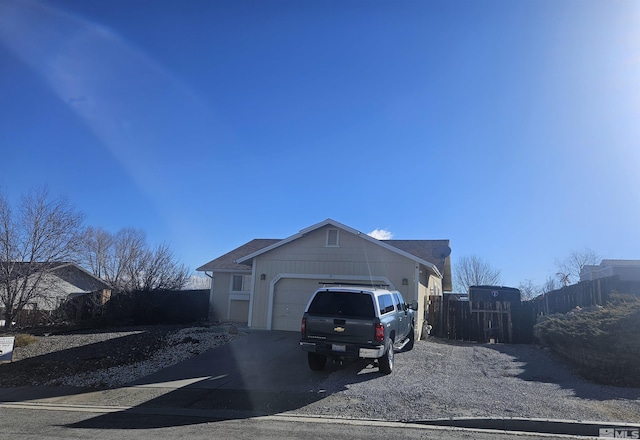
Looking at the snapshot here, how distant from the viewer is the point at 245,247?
26.4 metres

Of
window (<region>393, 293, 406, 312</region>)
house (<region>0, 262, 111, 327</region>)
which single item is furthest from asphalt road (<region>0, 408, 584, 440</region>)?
house (<region>0, 262, 111, 327</region>)

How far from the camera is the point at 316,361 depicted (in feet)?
33.9

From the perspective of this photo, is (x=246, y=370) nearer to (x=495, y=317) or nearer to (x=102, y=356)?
(x=102, y=356)

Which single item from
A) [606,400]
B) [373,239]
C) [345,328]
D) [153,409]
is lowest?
[153,409]

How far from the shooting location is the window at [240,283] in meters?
23.9

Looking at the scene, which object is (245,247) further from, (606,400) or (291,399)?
(606,400)

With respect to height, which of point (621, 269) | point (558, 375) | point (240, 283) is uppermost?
point (621, 269)

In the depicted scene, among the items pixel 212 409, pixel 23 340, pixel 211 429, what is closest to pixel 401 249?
pixel 212 409

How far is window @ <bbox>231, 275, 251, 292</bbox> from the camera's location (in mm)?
23927

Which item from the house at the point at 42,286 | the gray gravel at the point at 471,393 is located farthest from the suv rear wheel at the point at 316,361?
the house at the point at 42,286

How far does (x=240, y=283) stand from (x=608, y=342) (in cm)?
1824

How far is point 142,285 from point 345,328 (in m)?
17.9

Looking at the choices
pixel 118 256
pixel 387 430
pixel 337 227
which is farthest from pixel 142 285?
pixel 387 430

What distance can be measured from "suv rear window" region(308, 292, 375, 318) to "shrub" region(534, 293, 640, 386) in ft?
15.2
